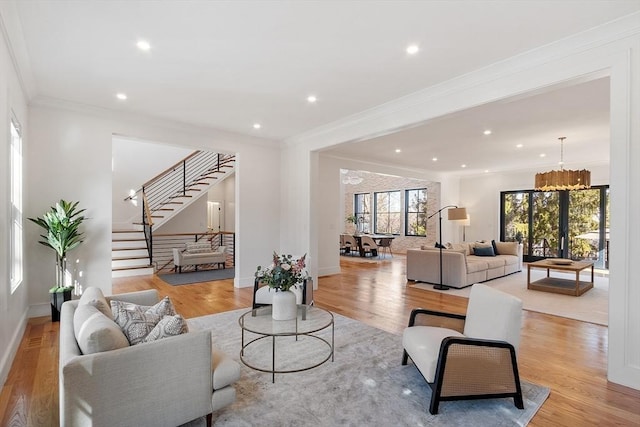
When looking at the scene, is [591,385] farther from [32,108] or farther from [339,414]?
[32,108]

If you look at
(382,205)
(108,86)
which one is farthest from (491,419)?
(382,205)

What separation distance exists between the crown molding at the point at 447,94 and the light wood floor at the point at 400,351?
275 cm

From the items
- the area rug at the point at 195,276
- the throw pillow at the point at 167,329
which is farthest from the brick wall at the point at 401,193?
the throw pillow at the point at 167,329

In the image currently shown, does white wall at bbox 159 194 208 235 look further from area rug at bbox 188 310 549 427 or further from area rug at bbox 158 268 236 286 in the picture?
area rug at bbox 188 310 549 427

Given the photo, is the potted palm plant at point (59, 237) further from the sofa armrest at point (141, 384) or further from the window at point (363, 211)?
the window at point (363, 211)

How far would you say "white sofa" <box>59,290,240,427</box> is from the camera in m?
1.71

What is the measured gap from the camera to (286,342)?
3.66 meters

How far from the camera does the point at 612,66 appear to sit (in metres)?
2.88

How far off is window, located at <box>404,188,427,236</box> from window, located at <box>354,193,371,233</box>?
185cm

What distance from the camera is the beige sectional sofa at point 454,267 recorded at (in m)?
6.55

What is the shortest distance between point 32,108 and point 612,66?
6833 mm

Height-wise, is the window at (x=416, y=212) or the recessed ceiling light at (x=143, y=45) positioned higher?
the recessed ceiling light at (x=143, y=45)

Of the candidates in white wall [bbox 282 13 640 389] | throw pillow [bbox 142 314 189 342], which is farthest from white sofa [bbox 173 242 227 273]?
white wall [bbox 282 13 640 389]

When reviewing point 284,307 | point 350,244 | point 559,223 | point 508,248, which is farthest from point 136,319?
point 559,223
